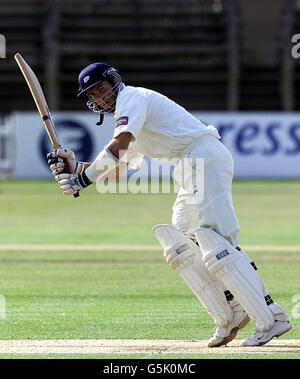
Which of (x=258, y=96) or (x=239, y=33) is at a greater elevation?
(x=239, y=33)

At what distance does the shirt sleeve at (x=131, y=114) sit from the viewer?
17.8 ft

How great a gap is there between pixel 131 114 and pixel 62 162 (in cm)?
60

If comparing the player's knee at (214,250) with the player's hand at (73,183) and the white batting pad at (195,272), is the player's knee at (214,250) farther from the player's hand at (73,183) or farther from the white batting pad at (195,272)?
the player's hand at (73,183)

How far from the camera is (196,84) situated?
95.8ft

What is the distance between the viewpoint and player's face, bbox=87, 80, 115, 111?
5680 millimetres

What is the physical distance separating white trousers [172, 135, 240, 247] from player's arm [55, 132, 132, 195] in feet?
1.46

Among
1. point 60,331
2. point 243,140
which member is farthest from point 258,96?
point 60,331

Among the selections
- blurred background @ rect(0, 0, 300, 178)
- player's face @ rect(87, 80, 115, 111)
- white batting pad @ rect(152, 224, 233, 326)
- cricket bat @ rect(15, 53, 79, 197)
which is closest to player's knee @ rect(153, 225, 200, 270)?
white batting pad @ rect(152, 224, 233, 326)

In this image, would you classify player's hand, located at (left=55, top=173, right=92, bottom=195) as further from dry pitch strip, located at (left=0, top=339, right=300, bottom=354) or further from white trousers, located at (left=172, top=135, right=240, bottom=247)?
dry pitch strip, located at (left=0, top=339, right=300, bottom=354)

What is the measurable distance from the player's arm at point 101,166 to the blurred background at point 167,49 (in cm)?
2152

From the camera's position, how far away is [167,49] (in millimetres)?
28172
